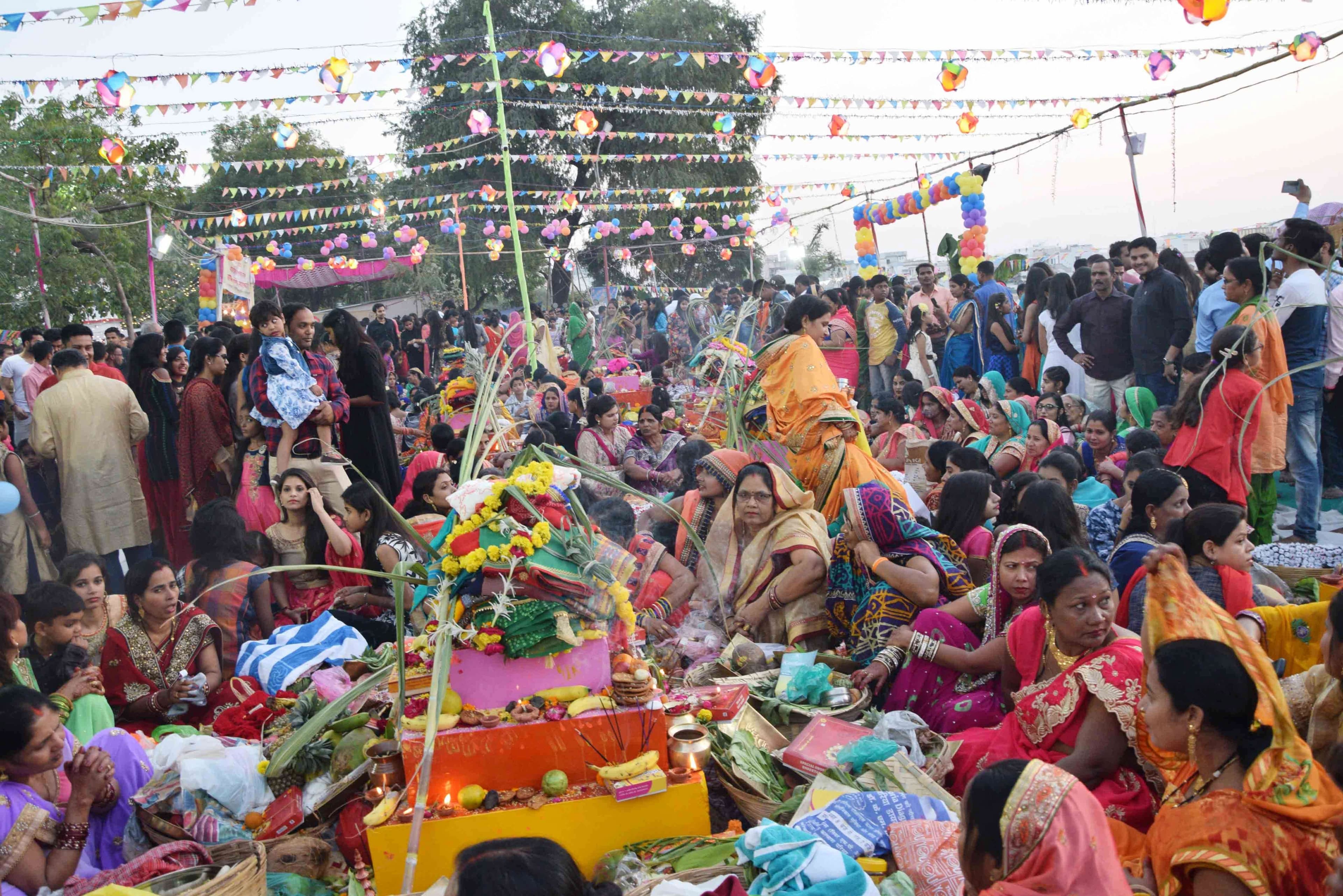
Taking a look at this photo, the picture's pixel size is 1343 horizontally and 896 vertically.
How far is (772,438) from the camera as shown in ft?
20.2

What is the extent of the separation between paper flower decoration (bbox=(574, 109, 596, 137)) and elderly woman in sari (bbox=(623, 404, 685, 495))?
24.2 feet

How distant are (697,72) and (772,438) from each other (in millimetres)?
20581

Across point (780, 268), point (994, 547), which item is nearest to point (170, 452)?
point (994, 547)

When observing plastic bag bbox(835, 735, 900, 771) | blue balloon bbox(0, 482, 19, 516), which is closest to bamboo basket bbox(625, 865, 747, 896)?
plastic bag bbox(835, 735, 900, 771)

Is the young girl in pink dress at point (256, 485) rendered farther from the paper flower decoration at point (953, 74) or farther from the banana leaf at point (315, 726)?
the paper flower decoration at point (953, 74)

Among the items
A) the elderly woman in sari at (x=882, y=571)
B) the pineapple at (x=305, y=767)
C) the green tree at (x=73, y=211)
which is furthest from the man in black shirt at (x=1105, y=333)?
the green tree at (x=73, y=211)

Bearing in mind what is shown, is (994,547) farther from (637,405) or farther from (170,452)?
(637,405)

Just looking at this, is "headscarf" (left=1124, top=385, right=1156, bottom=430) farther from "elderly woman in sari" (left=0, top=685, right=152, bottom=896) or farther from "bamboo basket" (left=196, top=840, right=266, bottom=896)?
"elderly woman in sari" (left=0, top=685, right=152, bottom=896)

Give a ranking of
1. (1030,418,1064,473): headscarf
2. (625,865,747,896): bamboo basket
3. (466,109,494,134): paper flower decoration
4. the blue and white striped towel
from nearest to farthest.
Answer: (625,865,747,896): bamboo basket < the blue and white striped towel < (1030,418,1064,473): headscarf < (466,109,494,134): paper flower decoration

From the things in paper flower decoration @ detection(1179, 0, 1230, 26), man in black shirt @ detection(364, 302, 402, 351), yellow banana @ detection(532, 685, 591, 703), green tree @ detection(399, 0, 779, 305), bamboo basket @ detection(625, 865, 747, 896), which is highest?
green tree @ detection(399, 0, 779, 305)

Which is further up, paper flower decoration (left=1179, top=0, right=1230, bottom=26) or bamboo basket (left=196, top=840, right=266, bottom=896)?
paper flower decoration (left=1179, top=0, right=1230, bottom=26)

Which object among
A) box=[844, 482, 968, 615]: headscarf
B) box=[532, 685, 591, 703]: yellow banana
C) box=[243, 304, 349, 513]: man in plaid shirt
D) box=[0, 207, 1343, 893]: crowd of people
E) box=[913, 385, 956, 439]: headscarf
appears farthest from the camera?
box=[913, 385, 956, 439]: headscarf

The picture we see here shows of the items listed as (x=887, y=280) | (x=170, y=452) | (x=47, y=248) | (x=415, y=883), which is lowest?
(x=415, y=883)

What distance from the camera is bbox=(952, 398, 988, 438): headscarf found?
7.18 m
